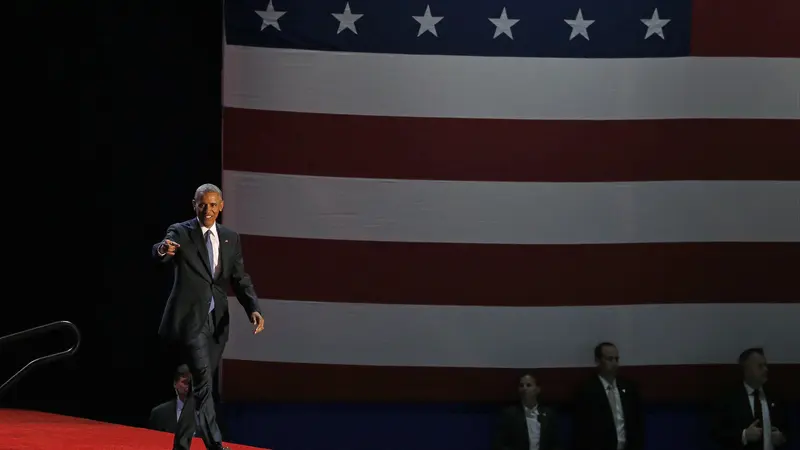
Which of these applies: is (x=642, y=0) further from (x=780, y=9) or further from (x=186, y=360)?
(x=186, y=360)

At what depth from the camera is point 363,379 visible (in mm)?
5449

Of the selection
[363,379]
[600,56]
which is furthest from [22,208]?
[600,56]

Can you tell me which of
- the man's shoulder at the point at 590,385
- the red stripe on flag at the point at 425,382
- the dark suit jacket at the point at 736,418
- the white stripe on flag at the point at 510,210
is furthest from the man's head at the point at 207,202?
the dark suit jacket at the point at 736,418

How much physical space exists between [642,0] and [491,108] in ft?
2.99

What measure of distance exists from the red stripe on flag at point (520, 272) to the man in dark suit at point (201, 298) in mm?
1636

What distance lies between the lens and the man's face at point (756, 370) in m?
5.28

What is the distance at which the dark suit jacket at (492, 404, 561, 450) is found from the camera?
5219mm

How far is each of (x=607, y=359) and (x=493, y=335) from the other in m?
0.56

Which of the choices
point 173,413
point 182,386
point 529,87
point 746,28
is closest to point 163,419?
point 173,413

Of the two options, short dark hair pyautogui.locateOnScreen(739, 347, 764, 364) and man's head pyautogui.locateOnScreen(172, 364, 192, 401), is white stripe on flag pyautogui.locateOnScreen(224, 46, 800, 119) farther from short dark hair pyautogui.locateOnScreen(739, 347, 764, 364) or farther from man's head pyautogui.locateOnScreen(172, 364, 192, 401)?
man's head pyautogui.locateOnScreen(172, 364, 192, 401)

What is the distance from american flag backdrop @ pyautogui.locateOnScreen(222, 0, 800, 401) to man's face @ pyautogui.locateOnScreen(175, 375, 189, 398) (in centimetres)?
53

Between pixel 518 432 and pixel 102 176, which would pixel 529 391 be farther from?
pixel 102 176

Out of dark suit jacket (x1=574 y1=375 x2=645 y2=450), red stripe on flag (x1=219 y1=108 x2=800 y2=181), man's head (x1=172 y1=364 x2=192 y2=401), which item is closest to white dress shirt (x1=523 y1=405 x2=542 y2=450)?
dark suit jacket (x1=574 y1=375 x2=645 y2=450)

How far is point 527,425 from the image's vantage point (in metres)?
5.24
